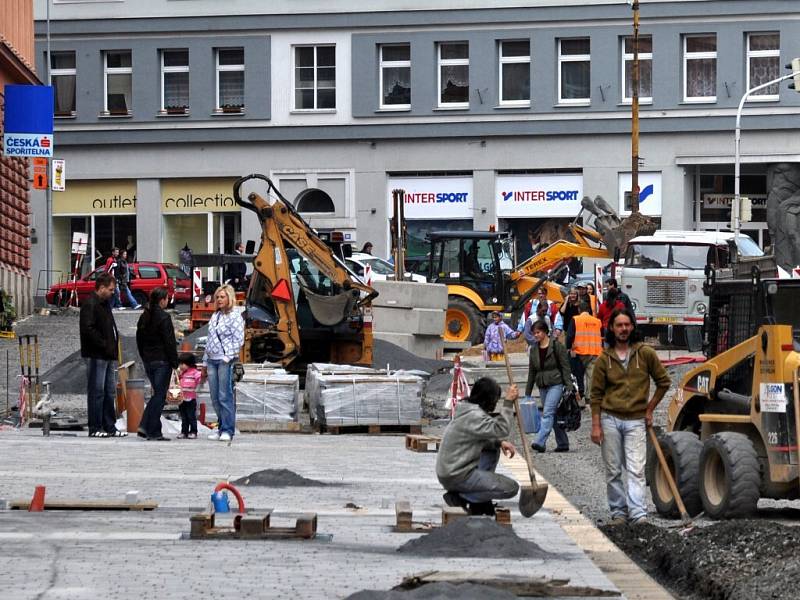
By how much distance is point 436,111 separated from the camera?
184ft

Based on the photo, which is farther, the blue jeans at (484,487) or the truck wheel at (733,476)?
the truck wheel at (733,476)

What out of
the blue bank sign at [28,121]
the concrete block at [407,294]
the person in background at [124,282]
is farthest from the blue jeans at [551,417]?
the person in background at [124,282]

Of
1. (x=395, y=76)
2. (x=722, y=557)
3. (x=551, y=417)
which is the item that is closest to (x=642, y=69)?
(x=395, y=76)

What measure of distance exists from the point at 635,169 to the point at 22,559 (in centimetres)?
4021

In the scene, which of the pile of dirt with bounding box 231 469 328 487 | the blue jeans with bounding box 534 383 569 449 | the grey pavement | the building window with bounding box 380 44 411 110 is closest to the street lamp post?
the building window with bounding box 380 44 411 110

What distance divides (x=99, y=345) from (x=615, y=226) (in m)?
28.0

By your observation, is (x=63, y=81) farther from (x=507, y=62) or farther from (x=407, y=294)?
(x=407, y=294)

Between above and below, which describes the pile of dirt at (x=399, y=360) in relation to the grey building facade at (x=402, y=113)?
below

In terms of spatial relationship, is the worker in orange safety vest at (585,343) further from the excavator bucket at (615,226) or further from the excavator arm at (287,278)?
the excavator bucket at (615,226)

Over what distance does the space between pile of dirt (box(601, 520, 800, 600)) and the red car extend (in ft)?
121

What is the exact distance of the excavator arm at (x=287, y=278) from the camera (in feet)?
92.1

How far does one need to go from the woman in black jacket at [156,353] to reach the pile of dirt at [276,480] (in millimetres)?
4794

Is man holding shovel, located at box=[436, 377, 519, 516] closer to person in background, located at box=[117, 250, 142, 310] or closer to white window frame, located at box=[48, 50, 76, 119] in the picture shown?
person in background, located at box=[117, 250, 142, 310]

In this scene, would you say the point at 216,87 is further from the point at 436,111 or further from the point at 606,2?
the point at 606,2
